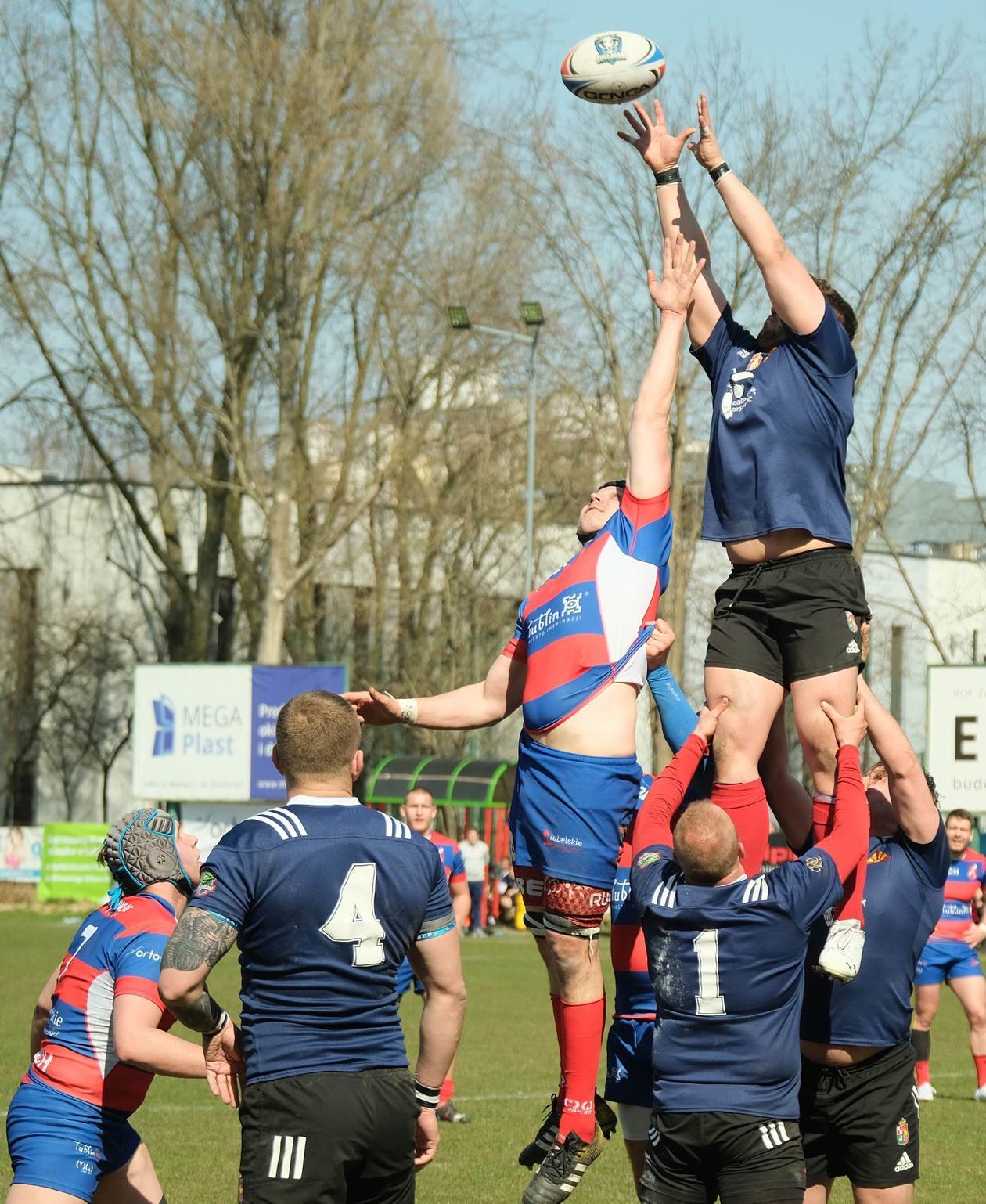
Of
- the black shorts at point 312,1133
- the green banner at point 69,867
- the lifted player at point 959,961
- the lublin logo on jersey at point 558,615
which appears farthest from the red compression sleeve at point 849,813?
the green banner at point 69,867

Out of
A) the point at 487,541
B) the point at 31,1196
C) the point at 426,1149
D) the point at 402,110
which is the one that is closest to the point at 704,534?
the point at 426,1149

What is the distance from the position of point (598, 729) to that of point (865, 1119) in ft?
5.72

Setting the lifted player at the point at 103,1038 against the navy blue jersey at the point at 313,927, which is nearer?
the navy blue jersey at the point at 313,927

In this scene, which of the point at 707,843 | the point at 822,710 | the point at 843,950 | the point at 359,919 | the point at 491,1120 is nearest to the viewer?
the point at 359,919

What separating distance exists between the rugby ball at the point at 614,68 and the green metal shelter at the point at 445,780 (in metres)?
26.1

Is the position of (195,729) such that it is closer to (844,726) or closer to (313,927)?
(844,726)

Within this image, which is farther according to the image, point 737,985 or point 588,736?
point 588,736

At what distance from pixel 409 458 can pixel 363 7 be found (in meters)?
9.71

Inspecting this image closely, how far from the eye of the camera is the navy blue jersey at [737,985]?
17.4ft

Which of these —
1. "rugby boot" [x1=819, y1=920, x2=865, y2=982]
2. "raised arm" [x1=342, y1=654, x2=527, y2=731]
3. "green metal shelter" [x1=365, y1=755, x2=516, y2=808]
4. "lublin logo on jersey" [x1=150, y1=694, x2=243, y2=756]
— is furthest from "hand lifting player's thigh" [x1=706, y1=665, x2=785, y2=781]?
"green metal shelter" [x1=365, y1=755, x2=516, y2=808]

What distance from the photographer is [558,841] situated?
6211 millimetres

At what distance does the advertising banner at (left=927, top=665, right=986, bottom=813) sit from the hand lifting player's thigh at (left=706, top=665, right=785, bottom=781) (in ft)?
77.9

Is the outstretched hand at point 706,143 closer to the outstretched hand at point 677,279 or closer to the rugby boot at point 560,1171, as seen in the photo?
the outstretched hand at point 677,279

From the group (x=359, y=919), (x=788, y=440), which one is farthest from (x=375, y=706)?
(x=788, y=440)
